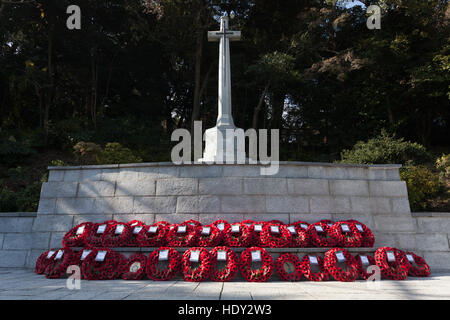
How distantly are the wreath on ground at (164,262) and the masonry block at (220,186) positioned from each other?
5.40 ft

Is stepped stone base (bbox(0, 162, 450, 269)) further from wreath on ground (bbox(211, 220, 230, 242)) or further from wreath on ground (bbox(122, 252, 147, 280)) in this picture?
wreath on ground (bbox(122, 252, 147, 280))

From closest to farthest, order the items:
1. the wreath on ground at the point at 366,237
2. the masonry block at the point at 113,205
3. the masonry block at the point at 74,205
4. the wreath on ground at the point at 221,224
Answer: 1. the wreath on ground at the point at 366,237
2. the wreath on ground at the point at 221,224
3. the masonry block at the point at 113,205
4. the masonry block at the point at 74,205

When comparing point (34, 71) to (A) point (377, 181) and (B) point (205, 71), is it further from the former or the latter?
(A) point (377, 181)

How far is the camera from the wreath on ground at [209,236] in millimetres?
5684

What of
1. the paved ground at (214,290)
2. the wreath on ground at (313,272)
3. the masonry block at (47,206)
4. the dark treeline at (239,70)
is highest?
the dark treeline at (239,70)

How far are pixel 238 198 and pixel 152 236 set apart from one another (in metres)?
1.93

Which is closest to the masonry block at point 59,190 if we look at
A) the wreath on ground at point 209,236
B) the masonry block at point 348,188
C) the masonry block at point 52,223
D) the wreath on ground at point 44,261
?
the masonry block at point 52,223

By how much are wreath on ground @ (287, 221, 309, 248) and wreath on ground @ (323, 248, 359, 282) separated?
450 mm

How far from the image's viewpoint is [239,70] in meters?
18.6

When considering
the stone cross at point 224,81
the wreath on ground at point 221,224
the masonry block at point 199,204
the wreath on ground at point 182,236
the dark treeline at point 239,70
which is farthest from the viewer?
the dark treeline at point 239,70

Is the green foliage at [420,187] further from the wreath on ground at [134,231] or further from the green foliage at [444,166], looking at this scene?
the wreath on ground at [134,231]

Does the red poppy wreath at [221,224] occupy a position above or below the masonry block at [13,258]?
above
